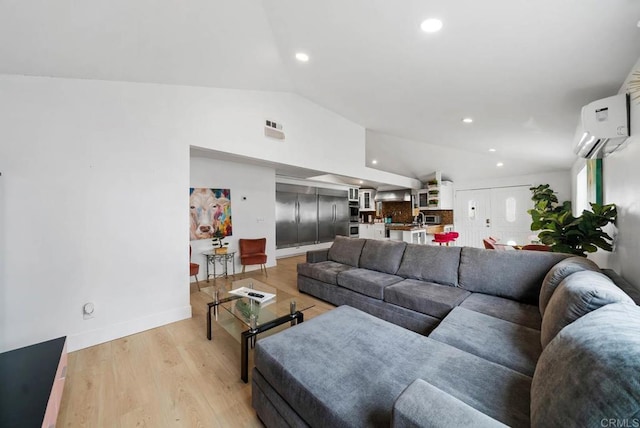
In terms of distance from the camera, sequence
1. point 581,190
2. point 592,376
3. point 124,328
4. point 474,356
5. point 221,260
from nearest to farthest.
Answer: point 592,376 < point 474,356 < point 124,328 < point 581,190 < point 221,260

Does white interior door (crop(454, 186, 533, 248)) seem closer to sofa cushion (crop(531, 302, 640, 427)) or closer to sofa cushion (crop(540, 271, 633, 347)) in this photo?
sofa cushion (crop(540, 271, 633, 347))

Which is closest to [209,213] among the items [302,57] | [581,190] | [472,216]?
[302,57]

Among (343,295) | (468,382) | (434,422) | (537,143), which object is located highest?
(537,143)

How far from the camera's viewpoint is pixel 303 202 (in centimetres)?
692

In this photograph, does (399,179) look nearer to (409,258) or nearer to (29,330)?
(409,258)

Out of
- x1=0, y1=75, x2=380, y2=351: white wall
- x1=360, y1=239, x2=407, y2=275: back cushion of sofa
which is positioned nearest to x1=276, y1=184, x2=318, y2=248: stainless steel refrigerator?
x1=0, y1=75, x2=380, y2=351: white wall

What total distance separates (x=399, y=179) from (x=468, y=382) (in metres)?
6.58

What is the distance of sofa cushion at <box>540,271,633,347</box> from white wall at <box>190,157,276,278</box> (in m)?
4.74

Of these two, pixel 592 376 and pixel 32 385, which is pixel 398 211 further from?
pixel 32 385

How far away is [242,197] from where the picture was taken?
16.9 feet

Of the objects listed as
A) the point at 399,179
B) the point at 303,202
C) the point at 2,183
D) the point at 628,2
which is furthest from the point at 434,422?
the point at 399,179

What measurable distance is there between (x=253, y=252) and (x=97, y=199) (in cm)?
293

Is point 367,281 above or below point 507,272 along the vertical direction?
below

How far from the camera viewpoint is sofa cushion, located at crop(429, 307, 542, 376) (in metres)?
1.46
